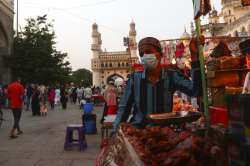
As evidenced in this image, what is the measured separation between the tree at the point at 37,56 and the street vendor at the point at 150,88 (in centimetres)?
3028

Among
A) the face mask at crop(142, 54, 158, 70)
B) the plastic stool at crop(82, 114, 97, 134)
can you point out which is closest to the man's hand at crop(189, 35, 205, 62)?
the face mask at crop(142, 54, 158, 70)

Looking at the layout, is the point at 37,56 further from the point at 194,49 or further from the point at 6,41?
the point at 194,49

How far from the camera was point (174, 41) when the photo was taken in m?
14.8

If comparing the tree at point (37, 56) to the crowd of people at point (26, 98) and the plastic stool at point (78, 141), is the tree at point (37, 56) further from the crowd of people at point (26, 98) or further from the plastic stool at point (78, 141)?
the plastic stool at point (78, 141)

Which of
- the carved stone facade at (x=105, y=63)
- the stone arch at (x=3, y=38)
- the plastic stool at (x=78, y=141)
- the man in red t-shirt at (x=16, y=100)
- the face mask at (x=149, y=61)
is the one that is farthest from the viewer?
the carved stone facade at (x=105, y=63)

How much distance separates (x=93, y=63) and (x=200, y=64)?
102260 millimetres

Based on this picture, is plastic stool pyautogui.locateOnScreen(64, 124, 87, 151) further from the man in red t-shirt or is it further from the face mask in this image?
the face mask

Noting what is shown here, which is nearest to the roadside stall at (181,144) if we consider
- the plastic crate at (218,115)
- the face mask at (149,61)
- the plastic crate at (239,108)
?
the plastic crate at (239,108)

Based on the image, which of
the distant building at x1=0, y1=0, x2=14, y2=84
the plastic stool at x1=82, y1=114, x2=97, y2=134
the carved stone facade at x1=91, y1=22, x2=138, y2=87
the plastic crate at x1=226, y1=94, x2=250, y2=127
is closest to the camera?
the plastic crate at x1=226, y1=94, x2=250, y2=127

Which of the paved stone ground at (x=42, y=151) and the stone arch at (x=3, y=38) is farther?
the stone arch at (x=3, y=38)

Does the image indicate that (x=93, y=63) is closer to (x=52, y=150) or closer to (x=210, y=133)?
(x=52, y=150)

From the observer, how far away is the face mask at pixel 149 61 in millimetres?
3590

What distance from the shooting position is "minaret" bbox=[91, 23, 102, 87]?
334 feet

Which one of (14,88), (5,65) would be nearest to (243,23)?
(5,65)
